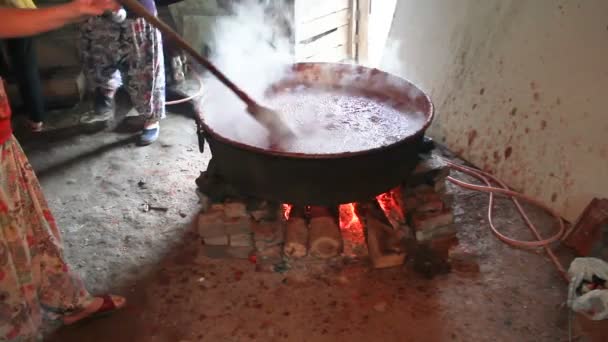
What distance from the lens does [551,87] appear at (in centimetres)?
291

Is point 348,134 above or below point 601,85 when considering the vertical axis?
below

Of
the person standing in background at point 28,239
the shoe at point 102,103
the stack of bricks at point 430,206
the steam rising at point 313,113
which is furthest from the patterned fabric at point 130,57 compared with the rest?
the stack of bricks at point 430,206

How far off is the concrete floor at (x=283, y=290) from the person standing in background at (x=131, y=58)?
34.8 inches

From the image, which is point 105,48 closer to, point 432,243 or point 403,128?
point 403,128

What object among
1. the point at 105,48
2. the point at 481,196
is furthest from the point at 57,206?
the point at 481,196

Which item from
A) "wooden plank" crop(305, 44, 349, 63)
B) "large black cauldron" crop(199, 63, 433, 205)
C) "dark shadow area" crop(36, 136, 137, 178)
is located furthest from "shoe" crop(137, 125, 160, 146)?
"wooden plank" crop(305, 44, 349, 63)

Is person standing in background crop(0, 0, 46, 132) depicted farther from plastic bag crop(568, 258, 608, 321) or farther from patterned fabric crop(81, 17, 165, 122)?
plastic bag crop(568, 258, 608, 321)

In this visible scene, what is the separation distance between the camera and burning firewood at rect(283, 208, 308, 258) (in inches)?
103

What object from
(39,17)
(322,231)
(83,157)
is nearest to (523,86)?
(322,231)

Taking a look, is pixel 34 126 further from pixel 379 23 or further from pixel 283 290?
pixel 379 23

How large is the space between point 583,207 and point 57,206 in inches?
125

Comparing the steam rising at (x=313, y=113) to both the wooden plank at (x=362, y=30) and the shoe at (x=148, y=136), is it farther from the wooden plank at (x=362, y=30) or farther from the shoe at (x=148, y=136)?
the wooden plank at (x=362, y=30)

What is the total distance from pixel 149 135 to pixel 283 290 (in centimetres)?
197

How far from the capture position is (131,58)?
364cm
